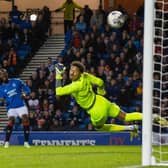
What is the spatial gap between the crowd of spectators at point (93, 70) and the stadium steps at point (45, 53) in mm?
998

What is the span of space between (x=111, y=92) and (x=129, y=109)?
2.15 ft

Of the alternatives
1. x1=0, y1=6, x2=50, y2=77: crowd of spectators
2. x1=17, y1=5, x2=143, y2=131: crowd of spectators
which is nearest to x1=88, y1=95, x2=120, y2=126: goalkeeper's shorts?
x1=17, y1=5, x2=143, y2=131: crowd of spectators

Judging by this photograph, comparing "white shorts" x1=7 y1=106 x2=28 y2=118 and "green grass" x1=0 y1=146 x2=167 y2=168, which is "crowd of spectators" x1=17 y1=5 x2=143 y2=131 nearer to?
"white shorts" x1=7 y1=106 x2=28 y2=118

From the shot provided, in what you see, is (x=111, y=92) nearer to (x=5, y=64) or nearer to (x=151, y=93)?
(x=5, y=64)

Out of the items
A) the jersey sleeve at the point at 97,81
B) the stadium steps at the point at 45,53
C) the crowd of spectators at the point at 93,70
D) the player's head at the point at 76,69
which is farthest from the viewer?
the stadium steps at the point at 45,53

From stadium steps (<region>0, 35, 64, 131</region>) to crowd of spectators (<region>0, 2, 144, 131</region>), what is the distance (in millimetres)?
998

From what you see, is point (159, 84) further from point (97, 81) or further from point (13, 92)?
point (13, 92)

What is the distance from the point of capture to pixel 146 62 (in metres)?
10.3

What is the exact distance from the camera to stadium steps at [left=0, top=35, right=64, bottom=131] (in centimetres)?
2255

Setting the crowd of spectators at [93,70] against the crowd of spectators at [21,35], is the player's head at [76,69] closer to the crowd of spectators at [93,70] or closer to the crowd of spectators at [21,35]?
the crowd of spectators at [93,70]

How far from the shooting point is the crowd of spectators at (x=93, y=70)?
759 inches

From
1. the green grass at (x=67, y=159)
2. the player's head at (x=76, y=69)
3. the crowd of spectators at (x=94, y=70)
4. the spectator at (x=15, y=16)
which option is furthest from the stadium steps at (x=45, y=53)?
the player's head at (x=76, y=69)

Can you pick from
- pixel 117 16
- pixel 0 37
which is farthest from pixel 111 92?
pixel 0 37

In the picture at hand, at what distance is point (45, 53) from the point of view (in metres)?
23.4
